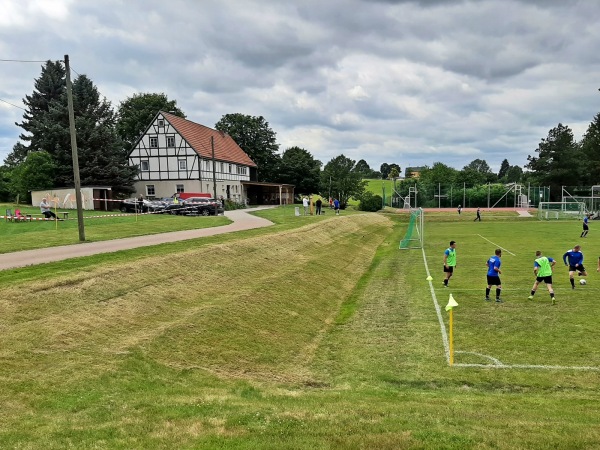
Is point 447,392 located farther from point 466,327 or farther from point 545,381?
point 466,327

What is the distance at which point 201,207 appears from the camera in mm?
43438

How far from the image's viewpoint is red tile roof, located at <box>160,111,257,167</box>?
187 ft

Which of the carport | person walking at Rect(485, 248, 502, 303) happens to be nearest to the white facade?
the carport

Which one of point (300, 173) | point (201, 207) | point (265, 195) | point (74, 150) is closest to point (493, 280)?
point (74, 150)

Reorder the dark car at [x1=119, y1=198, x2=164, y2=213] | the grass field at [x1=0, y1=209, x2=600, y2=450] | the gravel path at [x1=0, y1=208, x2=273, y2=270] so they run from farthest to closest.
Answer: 1. the dark car at [x1=119, y1=198, x2=164, y2=213]
2. the gravel path at [x1=0, y1=208, x2=273, y2=270]
3. the grass field at [x1=0, y1=209, x2=600, y2=450]

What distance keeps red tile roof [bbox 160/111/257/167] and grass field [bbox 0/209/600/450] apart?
38860 mm

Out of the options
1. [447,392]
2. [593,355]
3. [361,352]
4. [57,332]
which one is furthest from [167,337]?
[593,355]

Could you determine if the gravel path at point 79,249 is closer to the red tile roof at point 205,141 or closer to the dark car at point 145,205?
the dark car at point 145,205

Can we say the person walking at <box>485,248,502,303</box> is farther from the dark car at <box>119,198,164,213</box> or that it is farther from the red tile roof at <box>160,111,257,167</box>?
the red tile roof at <box>160,111,257,167</box>

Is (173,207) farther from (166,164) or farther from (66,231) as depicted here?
(66,231)

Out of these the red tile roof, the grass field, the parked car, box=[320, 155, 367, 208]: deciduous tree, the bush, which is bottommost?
the grass field

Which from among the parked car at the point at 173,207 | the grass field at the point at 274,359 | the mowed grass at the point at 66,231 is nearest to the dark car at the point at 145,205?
the parked car at the point at 173,207

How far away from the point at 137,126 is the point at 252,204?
22.0 meters

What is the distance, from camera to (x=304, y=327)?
571 inches
